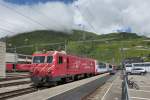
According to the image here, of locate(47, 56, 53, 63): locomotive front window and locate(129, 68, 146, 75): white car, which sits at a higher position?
locate(47, 56, 53, 63): locomotive front window

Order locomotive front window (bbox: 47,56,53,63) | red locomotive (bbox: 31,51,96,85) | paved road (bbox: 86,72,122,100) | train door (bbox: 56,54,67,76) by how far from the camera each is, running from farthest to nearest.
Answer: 1. train door (bbox: 56,54,67,76)
2. locomotive front window (bbox: 47,56,53,63)
3. red locomotive (bbox: 31,51,96,85)
4. paved road (bbox: 86,72,122,100)

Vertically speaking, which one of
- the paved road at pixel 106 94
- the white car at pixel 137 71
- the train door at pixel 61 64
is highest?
the train door at pixel 61 64

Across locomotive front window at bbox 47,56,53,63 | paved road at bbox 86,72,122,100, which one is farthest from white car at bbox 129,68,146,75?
locomotive front window at bbox 47,56,53,63

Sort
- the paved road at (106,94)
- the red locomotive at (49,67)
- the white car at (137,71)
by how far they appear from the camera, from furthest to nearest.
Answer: the white car at (137,71) → the red locomotive at (49,67) → the paved road at (106,94)

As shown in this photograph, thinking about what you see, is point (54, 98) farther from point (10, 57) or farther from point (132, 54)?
point (132, 54)

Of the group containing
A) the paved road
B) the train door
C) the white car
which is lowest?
the paved road

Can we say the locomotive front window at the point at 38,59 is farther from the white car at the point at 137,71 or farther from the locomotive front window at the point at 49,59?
the white car at the point at 137,71

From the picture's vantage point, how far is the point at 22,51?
13175cm

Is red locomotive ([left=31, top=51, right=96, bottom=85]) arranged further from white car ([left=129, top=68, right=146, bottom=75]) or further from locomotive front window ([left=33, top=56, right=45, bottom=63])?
white car ([left=129, top=68, right=146, bottom=75])

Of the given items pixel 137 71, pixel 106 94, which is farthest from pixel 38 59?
pixel 137 71

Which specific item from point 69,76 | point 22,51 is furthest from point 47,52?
point 22,51

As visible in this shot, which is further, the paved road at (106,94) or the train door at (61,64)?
the train door at (61,64)

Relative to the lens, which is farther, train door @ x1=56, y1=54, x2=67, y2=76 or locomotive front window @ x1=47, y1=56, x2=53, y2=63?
train door @ x1=56, y1=54, x2=67, y2=76

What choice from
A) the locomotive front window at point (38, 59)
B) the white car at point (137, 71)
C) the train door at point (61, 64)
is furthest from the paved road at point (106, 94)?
the white car at point (137, 71)
